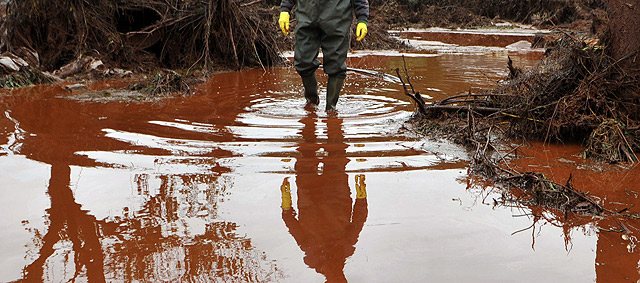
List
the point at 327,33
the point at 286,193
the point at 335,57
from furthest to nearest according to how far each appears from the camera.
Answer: the point at 335,57
the point at 327,33
the point at 286,193

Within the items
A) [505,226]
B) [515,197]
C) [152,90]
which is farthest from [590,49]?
[152,90]

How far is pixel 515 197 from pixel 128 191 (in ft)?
6.04

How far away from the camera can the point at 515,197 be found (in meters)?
2.68

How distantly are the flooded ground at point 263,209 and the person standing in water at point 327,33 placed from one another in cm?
68

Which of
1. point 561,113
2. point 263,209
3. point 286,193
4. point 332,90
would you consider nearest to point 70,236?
point 263,209

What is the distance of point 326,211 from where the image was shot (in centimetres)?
254

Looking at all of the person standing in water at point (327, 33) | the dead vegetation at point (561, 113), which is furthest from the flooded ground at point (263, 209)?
the person standing in water at point (327, 33)

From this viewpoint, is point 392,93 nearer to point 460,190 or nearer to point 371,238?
point 460,190

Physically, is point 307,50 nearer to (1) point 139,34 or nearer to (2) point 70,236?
(2) point 70,236

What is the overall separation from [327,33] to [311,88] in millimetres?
557

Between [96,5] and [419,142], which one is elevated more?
[96,5]

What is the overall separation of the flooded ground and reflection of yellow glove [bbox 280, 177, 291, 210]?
12 millimetres

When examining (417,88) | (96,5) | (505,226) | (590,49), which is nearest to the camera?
(505,226)

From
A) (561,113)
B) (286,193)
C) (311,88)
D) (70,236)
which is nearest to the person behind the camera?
(70,236)
